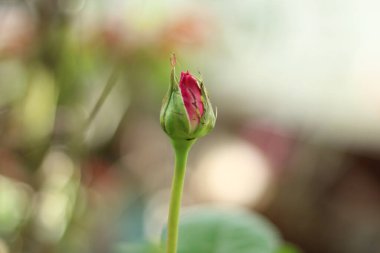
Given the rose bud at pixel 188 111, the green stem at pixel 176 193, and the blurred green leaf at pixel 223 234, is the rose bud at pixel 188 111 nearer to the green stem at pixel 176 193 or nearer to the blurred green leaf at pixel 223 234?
the green stem at pixel 176 193

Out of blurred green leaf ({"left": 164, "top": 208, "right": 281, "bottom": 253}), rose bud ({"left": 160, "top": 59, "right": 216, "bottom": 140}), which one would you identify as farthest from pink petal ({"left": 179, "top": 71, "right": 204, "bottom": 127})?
blurred green leaf ({"left": 164, "top": 208, "right": 281, "bottom": 253})

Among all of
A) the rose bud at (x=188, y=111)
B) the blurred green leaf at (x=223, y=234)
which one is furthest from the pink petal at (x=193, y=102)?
the blurred green leaf at (x=223, y=234)

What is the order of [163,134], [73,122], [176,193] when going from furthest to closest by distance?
[163,134], [73,122], [176,193]

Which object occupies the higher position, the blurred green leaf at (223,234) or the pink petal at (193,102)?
the pink petal at (193,102)

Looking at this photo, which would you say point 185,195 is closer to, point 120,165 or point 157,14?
point 120,165

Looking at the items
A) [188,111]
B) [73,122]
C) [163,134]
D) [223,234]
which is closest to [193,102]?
[188,111]

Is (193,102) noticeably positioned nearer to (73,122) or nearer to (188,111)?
(188,111)

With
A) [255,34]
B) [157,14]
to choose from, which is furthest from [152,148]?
[157,14]
